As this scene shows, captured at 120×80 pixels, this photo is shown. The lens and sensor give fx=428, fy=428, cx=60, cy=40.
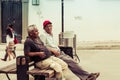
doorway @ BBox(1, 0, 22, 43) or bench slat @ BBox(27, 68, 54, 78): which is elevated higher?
doorway @ BBox(1, 0, 22, 43)

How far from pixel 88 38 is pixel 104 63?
9413 mm

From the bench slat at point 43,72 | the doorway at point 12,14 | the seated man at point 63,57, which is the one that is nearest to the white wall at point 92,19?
the doorway at point 12,14

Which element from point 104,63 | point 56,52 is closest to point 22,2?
point 104,63

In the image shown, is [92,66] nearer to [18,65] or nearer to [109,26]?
[18,65]

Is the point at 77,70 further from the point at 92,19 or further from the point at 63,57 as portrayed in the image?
the point at 92,19

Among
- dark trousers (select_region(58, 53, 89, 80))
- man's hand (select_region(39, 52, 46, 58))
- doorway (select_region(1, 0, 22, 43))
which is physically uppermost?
doorway (select_region(1, 0, 22, 43))

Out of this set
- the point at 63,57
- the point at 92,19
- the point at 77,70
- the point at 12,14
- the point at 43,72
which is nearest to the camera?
the point at 43,72

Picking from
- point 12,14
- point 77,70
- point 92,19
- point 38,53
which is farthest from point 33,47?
point 12,14

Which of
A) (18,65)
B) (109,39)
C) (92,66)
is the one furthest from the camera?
(109,39)

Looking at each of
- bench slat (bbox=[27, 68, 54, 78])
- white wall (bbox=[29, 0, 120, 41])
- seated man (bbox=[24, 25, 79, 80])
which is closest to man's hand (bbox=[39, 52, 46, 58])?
seated man (bbox=[24, 25, 79, 80])

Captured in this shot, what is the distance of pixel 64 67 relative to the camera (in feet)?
31.6

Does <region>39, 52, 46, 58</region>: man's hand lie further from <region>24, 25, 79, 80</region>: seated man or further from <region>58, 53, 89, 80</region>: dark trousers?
<region>58, 53, 89, 80</region>: dark trousers

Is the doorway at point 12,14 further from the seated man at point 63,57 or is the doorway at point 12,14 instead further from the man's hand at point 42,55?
the man's hand at point 42,55

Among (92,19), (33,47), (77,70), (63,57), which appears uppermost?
(92,19)
